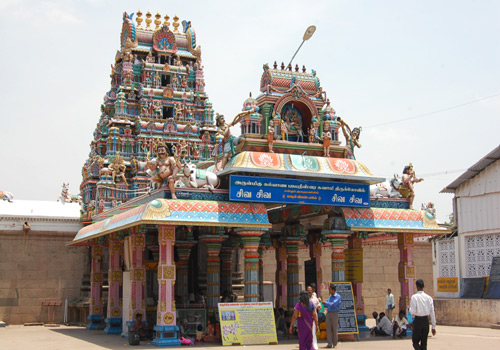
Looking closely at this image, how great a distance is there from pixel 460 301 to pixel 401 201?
7349 millimetres

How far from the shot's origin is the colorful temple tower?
36375 mm

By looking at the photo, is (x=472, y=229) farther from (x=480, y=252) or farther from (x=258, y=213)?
(x=258, y=213)

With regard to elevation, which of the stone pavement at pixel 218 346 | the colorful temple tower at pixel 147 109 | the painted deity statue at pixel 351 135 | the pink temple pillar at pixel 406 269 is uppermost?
the colorful temple tower at pixel 147 109

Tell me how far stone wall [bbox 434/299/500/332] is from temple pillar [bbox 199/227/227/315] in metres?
10.5

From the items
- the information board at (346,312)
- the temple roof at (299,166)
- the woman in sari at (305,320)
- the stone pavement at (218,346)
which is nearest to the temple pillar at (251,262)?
the stone pavement at (218,346)

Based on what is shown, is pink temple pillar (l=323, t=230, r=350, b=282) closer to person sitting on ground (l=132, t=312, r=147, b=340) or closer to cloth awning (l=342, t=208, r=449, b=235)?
cloth awning (l=342, t=208, r=449, b=235)

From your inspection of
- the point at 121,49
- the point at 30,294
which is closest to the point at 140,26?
the point at 121,49

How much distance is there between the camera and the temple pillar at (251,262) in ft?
63.5

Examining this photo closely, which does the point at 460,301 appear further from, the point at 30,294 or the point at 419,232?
the point at 30,294

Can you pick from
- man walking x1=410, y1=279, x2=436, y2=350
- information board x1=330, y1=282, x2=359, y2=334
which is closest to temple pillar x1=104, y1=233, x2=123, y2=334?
information board x1=330, y1=282, x2=359, y2=334

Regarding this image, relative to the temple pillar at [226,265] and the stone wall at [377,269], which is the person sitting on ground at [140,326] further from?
the stone wall at [377,269]

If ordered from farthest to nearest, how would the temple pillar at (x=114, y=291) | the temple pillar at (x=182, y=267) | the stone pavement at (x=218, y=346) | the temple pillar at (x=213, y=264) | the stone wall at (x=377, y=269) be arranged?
the stone wall at (x=377, y=269)
the temple pillar at (x=182, y=267)
the temple pillar at (x=114, y=291)
the temple pillar at (x=213, y=264)
the stone pavement at (x=218, y=346)

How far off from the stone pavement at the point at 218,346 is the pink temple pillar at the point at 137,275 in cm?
109

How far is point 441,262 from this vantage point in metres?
29.2
